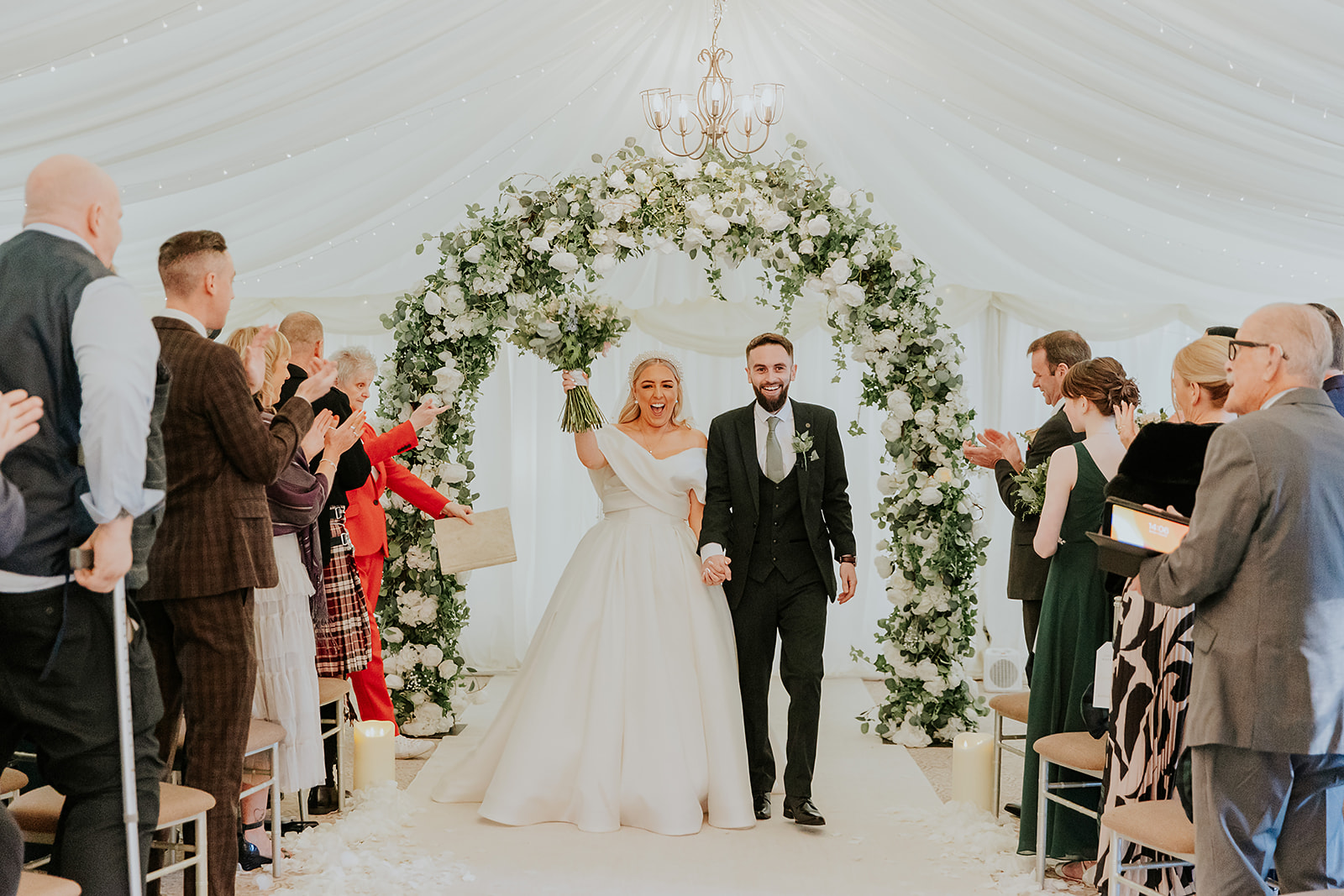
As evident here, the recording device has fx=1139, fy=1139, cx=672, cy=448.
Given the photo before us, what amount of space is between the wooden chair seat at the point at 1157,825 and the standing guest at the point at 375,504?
11.0ft

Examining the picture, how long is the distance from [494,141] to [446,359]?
1.14 m

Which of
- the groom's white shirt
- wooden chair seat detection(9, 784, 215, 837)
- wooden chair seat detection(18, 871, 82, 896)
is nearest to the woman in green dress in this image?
the groom's white shirt

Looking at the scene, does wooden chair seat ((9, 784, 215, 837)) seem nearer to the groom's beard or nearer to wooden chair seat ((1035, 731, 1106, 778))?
wooden chair seat ((1035, 731, 1106, 778))

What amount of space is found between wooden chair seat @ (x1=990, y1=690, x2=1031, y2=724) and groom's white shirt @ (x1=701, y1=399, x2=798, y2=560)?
1.22 m

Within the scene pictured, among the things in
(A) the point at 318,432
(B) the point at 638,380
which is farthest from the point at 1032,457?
(A) the point at 318,432

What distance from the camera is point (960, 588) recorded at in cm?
600

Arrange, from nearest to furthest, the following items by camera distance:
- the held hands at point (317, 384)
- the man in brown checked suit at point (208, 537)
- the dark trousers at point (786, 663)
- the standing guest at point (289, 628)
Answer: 1. the man in brown checked suit at point (208, 537)
2. the held hands at point (317, 384)
3. the standing guest at point (289, 628)
4. the dark trousers at point (786, 663)

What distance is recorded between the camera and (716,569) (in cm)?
457

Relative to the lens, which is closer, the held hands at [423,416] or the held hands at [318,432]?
the held hands at [318,432]

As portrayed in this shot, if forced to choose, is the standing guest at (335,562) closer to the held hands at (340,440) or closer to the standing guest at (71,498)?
the held hands at (340,440)

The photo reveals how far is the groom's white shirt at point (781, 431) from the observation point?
473 centimetres

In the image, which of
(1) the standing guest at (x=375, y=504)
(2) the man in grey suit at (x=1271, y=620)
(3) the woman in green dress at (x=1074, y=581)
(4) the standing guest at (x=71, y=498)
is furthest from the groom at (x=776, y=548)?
(4) the standing guest at (x=71, y=498)

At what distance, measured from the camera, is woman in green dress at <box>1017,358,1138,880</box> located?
3988 mm

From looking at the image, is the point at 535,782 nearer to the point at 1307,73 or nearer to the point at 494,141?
the point at 494,141
